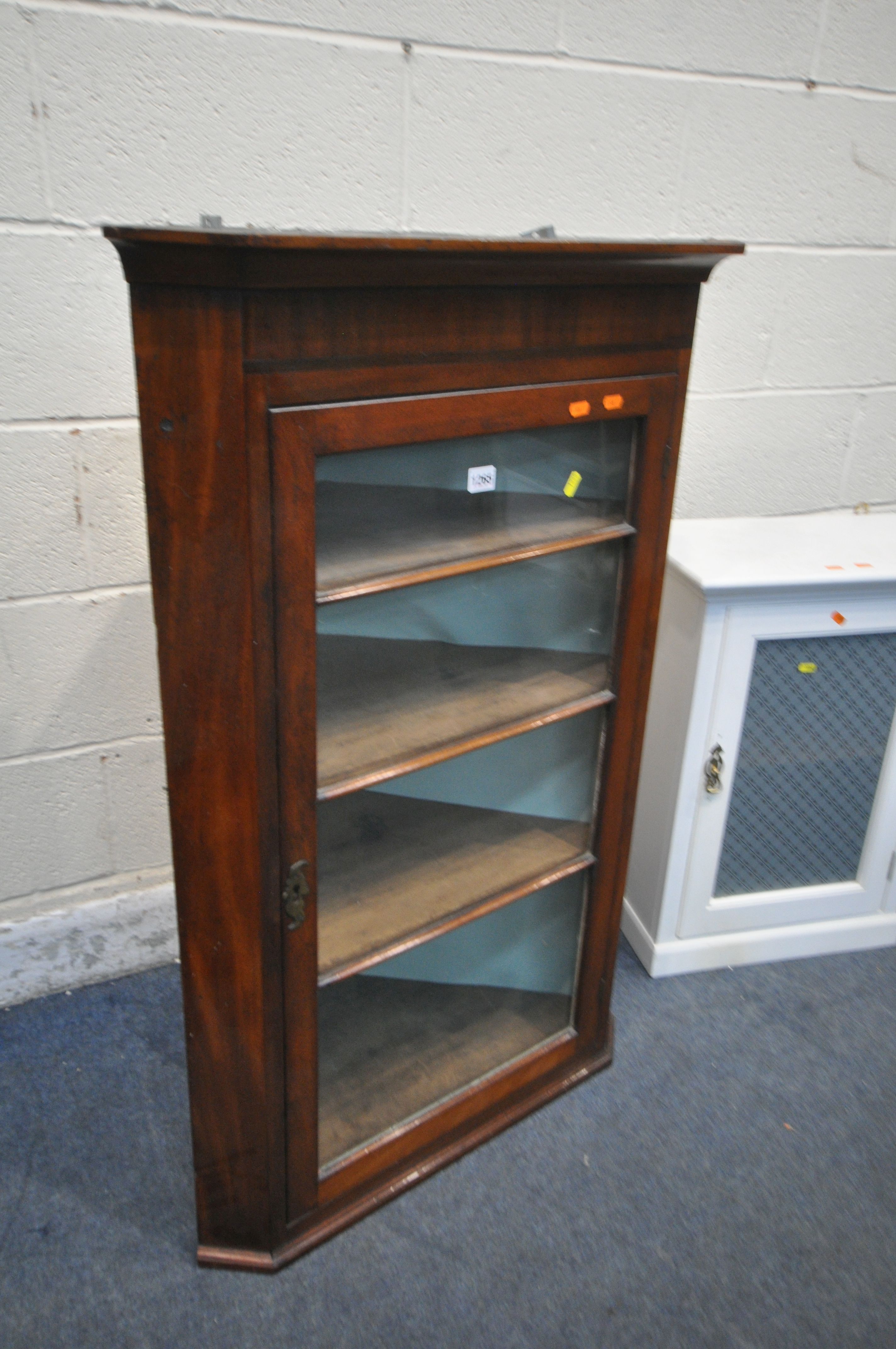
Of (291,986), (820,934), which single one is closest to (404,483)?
(291,986)

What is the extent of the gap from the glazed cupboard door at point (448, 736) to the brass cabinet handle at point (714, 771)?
36 centimetres

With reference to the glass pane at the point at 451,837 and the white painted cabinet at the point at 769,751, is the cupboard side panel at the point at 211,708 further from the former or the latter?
the white painted cabinet at the point at 769,751

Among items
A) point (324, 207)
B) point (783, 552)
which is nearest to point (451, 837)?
point (783, 552)

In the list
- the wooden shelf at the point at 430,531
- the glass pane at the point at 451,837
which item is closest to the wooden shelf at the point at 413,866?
the glass pane at the point at 451,837

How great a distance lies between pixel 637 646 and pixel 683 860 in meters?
0.63

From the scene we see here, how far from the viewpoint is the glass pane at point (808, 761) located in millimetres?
1783

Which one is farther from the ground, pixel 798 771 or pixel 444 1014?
pixel 798 771

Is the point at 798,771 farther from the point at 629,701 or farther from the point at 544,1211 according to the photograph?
the point at 544,1211

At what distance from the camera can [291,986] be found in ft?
4.00

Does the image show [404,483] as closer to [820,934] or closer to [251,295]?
[251,295]

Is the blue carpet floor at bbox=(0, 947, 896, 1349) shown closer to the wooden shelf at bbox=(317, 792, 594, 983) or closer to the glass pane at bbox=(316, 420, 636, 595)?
the wooden shelf at bbox=(317, 792, 594, 983)

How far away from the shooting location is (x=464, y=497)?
121 cm

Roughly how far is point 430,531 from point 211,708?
0.35 metres

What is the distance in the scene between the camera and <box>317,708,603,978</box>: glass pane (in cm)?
133
